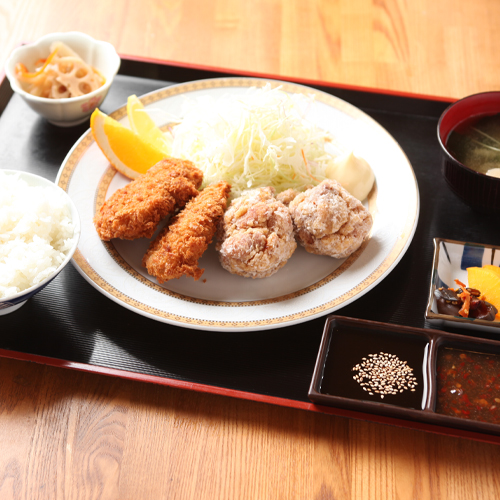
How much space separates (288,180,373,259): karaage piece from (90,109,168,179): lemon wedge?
0.91 metres

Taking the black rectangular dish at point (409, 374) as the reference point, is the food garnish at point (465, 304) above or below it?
above

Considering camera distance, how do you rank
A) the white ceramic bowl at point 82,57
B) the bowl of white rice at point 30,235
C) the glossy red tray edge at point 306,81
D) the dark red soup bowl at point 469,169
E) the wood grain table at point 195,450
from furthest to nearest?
1. the glossy red tray edge at point 306,81
2. the white ceramic bowl at point 82,57
3. the dark red soup bowl at point 469,169
4. the bowl of white rice at point 30,235
5. the wood grain table at point 195,450

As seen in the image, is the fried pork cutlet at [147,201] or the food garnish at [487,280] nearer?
the food garnish at [487,280]

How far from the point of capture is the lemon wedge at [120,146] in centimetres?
274

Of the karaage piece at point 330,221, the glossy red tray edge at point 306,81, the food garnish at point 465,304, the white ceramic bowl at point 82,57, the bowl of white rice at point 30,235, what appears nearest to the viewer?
the bowl of white rice at point 30,235


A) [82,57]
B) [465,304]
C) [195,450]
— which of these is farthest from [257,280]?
[82,57]

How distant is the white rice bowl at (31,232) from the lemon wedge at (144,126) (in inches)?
27.1

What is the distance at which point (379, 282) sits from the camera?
89.8 inches

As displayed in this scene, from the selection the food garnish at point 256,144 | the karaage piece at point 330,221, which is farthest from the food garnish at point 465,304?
the food garnish at point 256,144

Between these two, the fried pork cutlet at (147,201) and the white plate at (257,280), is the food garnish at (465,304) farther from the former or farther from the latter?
the fried pork cutlet at (147,201)

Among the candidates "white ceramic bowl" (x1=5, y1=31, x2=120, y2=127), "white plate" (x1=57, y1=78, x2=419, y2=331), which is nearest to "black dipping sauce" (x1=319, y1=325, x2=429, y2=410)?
"white plate" (x1=57, y1=78, x2=419, y2=331)

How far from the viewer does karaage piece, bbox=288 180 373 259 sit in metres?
2.33

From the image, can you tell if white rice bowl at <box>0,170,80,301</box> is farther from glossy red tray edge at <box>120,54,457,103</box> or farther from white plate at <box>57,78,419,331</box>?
glossy red tray edge at <box>120,54,457,103</box>

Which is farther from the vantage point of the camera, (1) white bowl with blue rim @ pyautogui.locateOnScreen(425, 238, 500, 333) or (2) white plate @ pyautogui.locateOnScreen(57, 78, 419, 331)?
(1) white bowl with blue rim @ pyautogui.locateOnScreen(425, 238, 500, 333)
